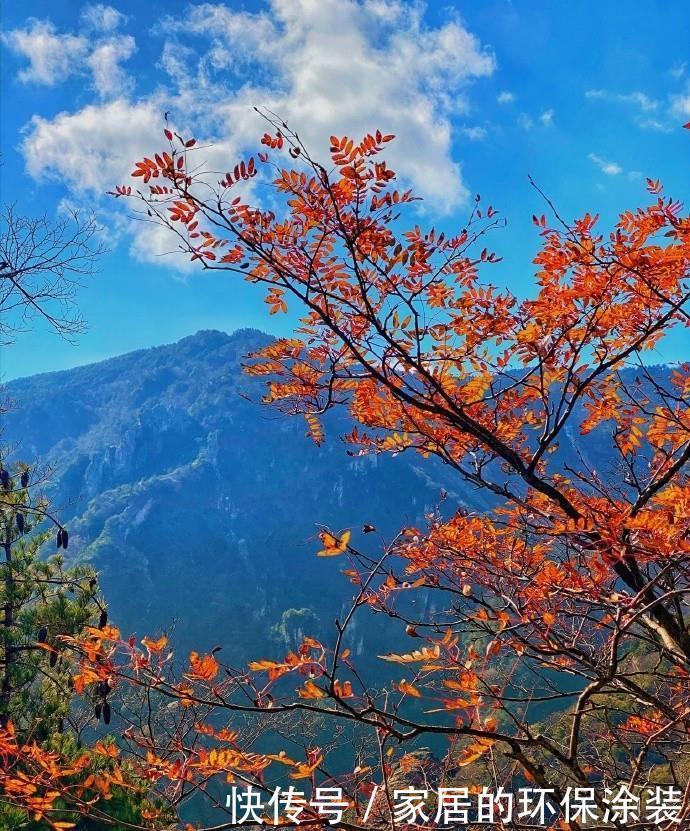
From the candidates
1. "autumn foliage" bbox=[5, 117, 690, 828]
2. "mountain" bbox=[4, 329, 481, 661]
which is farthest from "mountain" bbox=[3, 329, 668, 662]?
"autumn foliage" bbox=[5, 117, 690, 828]

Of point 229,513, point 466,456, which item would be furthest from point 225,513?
point 466,456

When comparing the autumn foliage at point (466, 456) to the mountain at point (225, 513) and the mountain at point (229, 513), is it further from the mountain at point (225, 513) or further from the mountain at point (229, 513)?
the mountain at point (229, 513)

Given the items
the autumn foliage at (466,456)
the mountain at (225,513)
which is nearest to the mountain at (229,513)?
the mountain at (225,513)

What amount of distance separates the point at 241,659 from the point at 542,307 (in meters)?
103

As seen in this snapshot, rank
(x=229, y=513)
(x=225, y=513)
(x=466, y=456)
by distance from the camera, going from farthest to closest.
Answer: (x=225, y=513) < (x=229, y=513) < (x=466, y=456)

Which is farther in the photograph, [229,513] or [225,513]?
[225,513]

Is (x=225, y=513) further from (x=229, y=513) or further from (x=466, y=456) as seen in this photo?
(x=466, y=456)

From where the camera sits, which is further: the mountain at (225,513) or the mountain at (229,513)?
the mountain at (225,513)

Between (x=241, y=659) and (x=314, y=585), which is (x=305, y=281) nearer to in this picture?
(x=241, y=659)

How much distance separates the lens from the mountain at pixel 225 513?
111m

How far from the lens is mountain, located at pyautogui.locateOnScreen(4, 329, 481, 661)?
4371 inches

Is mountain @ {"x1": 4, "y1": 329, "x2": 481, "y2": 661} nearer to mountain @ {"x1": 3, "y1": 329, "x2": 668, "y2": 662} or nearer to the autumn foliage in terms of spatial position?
mountain @ {"x1": 3, "y1": 329, "x2": 668, "y2": 662}

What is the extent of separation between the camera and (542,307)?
335 centimetres

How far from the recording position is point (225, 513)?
507ft
